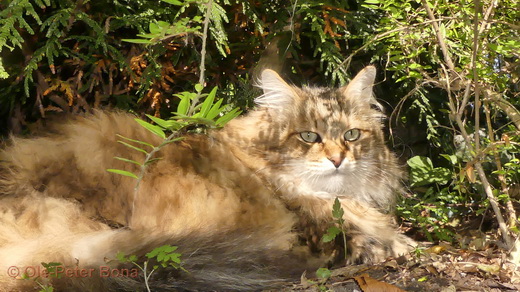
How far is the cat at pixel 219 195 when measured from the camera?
220 centimetres

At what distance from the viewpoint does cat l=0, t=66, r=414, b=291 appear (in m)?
2.20

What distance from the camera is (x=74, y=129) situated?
2676mm

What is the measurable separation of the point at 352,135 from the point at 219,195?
87 cm

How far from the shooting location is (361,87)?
303 cm

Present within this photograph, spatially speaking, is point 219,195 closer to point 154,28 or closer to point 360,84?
point 154,28

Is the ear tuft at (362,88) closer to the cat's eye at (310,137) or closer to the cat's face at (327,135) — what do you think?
the cat's face at (327,135)

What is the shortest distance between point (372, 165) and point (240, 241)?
1.03 metres

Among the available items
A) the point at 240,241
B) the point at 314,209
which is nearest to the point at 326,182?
the point at 314,209

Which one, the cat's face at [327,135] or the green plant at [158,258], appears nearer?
the green plant at [158,258]

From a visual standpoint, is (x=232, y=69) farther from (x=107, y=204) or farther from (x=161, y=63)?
(x=107, y=204)
